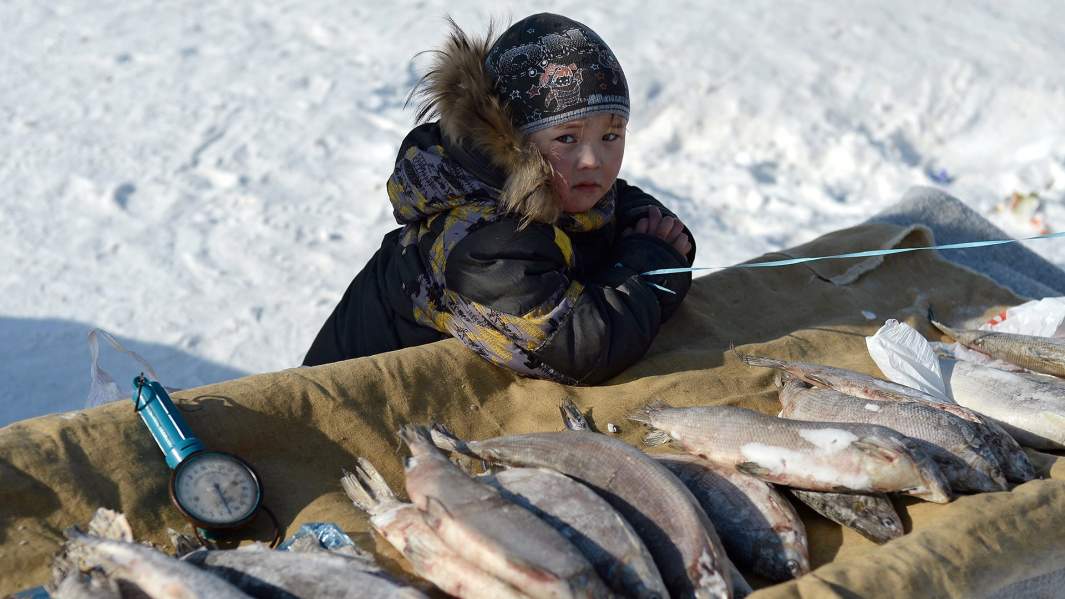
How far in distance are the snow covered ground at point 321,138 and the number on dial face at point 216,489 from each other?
219 cm

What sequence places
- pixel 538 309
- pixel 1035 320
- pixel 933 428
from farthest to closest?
pixel 1035 320 < pixel 538 309 < pixel 933 428

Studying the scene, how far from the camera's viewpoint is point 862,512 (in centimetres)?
265

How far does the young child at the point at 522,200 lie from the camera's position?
3.28 m

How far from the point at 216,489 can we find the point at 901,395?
Result: 2.05m

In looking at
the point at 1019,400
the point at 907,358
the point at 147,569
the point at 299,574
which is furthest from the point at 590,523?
the point at 907,358

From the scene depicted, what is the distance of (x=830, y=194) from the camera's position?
24.0ft

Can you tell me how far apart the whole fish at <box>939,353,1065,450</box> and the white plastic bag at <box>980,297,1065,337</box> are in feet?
2.68

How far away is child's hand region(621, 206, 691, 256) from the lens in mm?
3945

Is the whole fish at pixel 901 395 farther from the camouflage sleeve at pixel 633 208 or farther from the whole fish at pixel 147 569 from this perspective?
the whole fish at pixel 147 569

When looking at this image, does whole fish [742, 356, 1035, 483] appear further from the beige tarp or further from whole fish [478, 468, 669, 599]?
whole fish [478, 468, 669, 599]

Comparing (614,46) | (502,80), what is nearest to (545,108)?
(502,80)

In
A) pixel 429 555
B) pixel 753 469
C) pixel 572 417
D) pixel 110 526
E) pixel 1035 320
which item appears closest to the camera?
pixel 429 555

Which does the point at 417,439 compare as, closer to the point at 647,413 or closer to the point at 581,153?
the point at 647,413

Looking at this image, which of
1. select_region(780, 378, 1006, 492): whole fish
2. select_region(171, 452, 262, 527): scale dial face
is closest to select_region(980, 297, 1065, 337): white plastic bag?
select_region(780, 378, 1006, 492): whole fish
